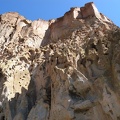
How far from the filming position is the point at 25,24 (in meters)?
27.3

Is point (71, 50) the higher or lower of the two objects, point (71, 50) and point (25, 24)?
the lower

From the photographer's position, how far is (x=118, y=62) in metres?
11.2

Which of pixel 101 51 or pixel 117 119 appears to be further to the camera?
pixel 101 51

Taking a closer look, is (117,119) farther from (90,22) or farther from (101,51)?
(90,22)

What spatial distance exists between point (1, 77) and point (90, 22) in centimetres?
884

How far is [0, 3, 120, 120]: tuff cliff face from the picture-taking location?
1092 centimetres

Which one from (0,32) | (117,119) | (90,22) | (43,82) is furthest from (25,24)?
(117,119)

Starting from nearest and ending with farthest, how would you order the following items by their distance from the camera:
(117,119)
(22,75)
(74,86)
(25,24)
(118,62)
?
(117,119) → (118,62) → (74,86) → (22,75) → (25,24)

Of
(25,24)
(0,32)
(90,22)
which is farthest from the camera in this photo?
(25,24)

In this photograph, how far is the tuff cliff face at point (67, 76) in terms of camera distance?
10.9m

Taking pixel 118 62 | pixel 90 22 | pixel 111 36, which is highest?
pixel 90 22

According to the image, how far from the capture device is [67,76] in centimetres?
1255

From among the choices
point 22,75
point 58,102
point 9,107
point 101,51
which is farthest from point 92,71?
point 22,75

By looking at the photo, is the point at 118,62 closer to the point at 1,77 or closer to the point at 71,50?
the point at 71,50
